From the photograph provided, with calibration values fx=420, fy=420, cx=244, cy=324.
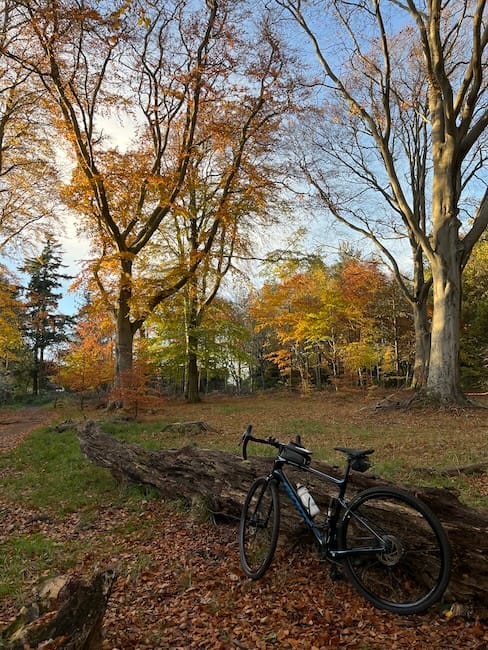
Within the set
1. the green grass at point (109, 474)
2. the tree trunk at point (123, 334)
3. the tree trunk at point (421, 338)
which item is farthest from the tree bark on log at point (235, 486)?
the tree trunk at point (421, 338)

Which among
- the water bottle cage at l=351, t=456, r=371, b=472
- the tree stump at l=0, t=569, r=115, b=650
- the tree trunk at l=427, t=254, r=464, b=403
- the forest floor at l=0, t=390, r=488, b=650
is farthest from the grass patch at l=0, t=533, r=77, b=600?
the tree trunk at l=427, t=254, r=464, b=403

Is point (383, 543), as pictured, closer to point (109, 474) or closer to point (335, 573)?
point (335, 573)

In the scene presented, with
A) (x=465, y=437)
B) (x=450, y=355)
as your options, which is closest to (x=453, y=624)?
(x=465, y=437)

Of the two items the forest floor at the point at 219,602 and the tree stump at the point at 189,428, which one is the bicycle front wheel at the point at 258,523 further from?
the tree stump at the point at 189,428

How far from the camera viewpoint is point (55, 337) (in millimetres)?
37125

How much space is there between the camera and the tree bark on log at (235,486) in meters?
2.84

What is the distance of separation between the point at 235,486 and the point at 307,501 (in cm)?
128

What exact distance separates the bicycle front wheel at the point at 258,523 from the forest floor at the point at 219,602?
0.47 feet

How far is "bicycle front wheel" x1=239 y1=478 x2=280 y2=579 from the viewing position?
3.70 m

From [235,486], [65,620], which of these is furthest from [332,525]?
[65,620]

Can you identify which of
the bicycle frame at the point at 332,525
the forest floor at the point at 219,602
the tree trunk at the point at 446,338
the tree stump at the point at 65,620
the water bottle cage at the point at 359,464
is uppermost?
the tree trunk at the point at 446,338

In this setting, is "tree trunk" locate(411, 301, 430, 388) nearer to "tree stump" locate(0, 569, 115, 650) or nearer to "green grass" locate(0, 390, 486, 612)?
"green grass" locate(0, 390, 486, 612)

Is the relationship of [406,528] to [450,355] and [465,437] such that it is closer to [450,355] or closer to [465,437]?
[465,437]

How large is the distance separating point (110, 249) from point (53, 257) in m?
24.5
